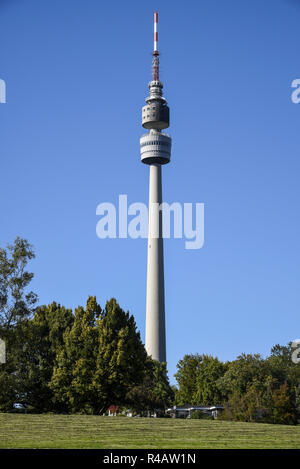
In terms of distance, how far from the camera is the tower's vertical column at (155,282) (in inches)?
5861

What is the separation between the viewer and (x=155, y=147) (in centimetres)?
16162

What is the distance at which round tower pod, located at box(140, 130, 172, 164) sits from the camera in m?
162

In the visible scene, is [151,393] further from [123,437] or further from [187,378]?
[123,437]

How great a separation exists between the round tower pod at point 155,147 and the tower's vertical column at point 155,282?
13.6 feet

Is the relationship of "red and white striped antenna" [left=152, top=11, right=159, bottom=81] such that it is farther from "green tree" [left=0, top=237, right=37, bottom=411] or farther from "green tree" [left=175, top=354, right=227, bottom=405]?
"green tree" [left=0, top=237, right=37, bottom=411]

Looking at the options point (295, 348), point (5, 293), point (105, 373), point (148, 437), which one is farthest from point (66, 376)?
point (295, 348)

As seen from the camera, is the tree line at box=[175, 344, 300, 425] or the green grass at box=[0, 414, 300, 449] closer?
the green grass at box=[0, 414, 300, 449]

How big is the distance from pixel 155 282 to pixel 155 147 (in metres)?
35.6

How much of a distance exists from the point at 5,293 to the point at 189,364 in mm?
69786

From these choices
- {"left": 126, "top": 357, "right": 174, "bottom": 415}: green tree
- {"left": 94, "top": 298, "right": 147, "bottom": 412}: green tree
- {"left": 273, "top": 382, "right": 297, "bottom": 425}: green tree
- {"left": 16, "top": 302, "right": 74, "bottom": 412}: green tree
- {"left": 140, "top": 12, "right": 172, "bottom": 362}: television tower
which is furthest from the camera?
{"left": 140, "top": 12, "right": 172, "bottom": 362}: television tower

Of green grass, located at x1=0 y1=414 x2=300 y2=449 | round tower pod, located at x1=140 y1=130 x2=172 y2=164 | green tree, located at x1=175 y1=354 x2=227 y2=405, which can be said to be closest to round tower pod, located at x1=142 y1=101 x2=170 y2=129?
round tower pod, located at x1=140 y1=130 x2=172 y2=164

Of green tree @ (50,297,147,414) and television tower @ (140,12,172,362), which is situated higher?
television tower @ (140,12,172,362)

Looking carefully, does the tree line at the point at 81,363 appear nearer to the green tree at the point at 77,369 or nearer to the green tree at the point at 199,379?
the green tree at the point at 77,369
